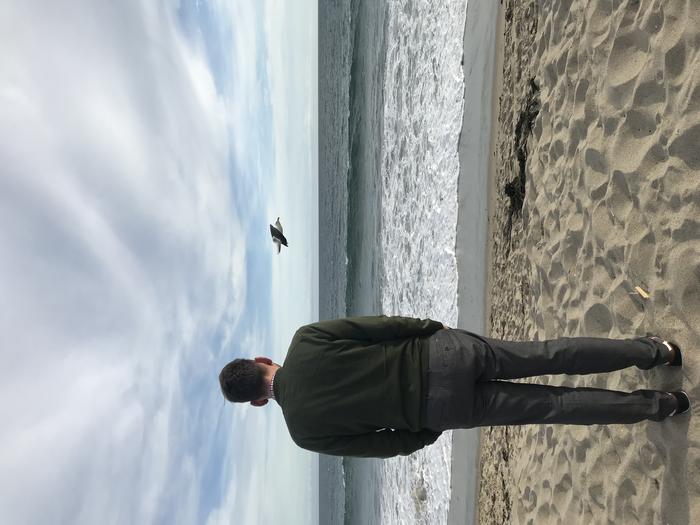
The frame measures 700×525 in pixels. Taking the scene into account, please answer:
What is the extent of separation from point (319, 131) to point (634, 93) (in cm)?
2464

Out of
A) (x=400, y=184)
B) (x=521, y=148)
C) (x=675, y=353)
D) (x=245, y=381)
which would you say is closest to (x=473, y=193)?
(x=521, y=148)

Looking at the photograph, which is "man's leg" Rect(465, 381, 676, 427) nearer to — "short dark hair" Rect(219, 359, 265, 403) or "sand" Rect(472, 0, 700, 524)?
"sand" Rect(472, 0, 700, 524)

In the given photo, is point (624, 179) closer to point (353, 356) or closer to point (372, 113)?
point (353, 356)

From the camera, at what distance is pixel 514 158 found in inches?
188

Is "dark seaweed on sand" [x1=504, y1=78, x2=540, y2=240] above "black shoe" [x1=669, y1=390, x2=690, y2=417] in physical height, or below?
above

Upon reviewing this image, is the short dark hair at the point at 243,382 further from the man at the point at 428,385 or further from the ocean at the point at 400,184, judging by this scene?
the ocean at the point at 400,184

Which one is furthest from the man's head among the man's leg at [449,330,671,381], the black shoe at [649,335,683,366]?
the black shoe at [649,335,683,366]

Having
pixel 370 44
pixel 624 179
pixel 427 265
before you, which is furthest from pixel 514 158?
pixel 370 44

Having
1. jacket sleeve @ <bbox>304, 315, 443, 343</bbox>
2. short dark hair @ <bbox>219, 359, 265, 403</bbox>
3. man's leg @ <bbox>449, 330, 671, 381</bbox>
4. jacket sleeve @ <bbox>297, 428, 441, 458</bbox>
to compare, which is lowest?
jacket sleeve @ <bbox>297, 428, 441, 458</bbox>

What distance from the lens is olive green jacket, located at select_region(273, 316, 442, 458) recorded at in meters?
2.45

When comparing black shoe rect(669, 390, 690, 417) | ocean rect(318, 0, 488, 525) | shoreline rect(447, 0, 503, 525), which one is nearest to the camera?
black shoe rect(669, 390, 690, 417)

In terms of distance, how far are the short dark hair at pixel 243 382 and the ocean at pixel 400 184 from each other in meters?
3.71

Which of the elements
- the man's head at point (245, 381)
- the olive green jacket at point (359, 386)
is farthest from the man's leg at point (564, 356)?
the man's head at point (245, 381)

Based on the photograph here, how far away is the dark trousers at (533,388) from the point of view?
2.34m
